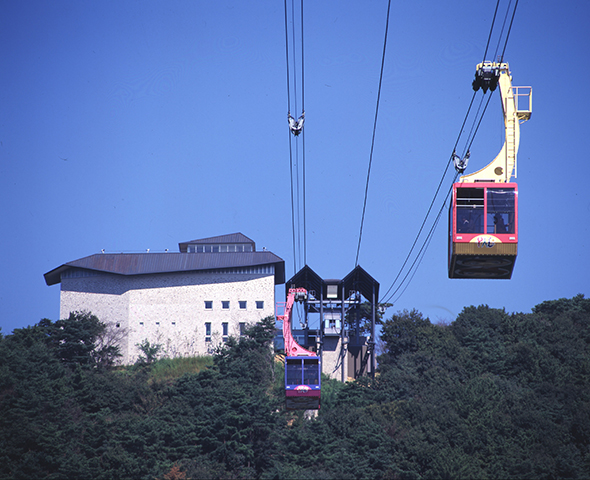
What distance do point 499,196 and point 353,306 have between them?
42404 mm


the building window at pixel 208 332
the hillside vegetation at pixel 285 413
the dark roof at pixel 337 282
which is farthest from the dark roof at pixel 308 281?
the building window at pixel 208 332

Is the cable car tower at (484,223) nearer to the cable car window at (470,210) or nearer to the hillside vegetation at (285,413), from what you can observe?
the cable car window at (470,210)

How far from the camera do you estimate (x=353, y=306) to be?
232ft

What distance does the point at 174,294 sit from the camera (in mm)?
75312

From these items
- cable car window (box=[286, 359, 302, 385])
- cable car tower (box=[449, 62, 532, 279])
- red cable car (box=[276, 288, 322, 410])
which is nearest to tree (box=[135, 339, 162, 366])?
red cable car (box=[276, 288, 322, 410])

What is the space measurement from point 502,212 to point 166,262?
171 feet

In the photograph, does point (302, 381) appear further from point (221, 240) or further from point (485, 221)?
point (221, 240)

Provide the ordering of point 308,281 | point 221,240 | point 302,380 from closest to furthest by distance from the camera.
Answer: point 302,380, point 308,281, point 221,240

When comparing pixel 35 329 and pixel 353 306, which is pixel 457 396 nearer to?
pixel 353 306

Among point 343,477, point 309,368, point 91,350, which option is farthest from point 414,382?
point 91,350

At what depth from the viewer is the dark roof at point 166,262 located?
75625mm

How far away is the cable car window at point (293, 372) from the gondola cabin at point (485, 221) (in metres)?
13.0

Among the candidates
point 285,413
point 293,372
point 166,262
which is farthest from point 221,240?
point 293,372

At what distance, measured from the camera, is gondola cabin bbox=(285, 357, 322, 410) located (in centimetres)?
3903
